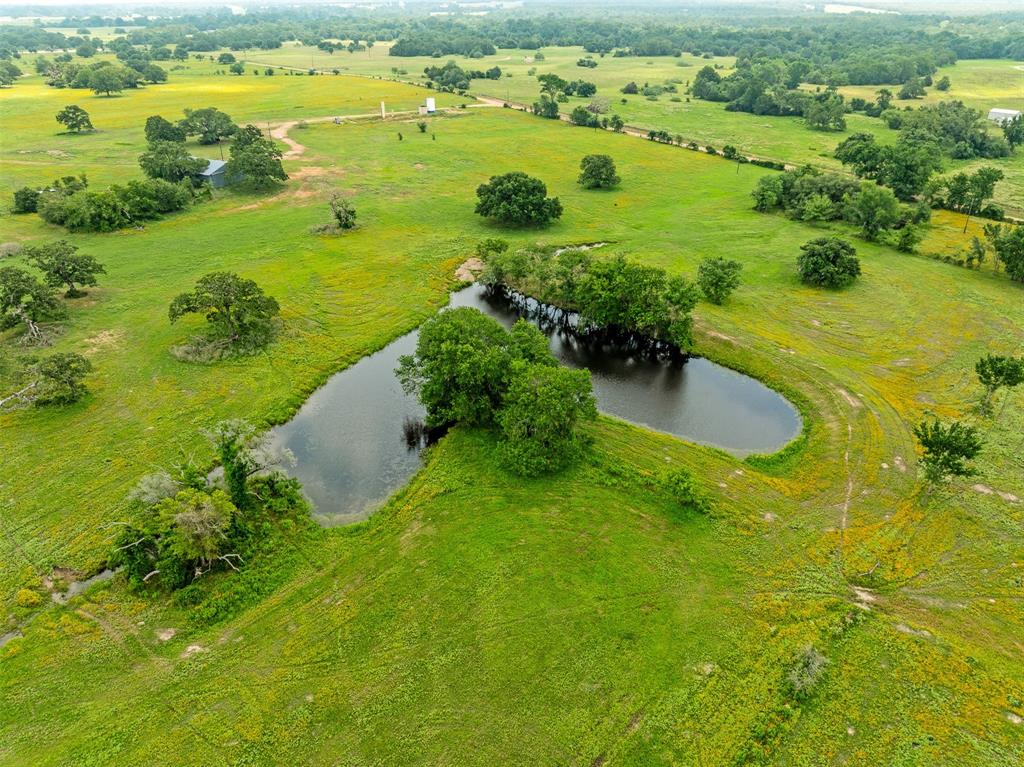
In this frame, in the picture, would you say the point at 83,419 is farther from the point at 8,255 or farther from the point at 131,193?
the point at 131,193

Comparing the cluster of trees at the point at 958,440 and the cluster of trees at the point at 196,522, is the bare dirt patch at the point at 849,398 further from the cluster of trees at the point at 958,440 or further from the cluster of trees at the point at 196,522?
the cluster of trees at the point at 196,522

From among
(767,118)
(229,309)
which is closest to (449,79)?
(767,118)

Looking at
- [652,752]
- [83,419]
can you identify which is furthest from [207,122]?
[652,752]

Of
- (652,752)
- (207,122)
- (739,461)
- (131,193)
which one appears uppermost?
(207,122)

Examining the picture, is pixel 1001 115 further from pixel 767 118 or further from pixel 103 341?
pixel 103 341

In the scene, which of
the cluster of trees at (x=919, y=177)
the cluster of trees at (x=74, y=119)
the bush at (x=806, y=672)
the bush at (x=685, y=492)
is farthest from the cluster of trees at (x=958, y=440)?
the cluster of trees at (x=74, y=119)

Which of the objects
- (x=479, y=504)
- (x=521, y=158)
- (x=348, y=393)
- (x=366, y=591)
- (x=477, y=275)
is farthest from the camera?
(x=521, y=158)

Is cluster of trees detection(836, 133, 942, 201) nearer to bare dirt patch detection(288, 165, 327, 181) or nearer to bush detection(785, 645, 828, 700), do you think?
bush detection(785, 645, 828, 700)

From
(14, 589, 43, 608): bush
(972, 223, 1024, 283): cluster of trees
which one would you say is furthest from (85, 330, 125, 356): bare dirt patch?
(972, 223, 1024, 283): cluster of trees
